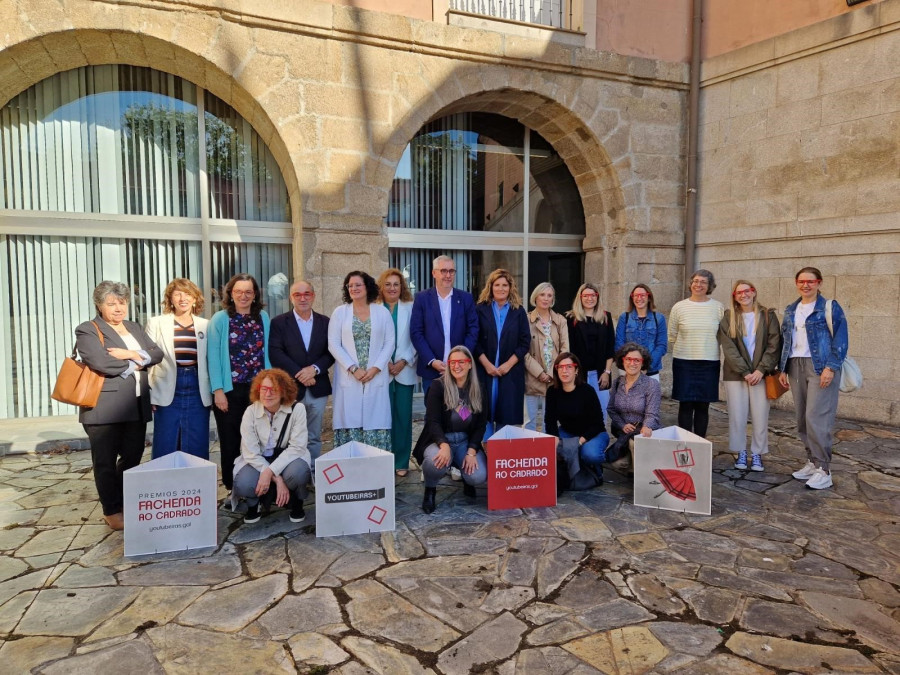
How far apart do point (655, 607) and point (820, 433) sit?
2622 mm

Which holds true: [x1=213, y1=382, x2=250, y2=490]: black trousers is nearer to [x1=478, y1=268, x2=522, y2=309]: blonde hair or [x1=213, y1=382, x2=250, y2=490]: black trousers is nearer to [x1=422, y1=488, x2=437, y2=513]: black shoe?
[x1=422, y1=488, x2=437, y2=513]: black shoe

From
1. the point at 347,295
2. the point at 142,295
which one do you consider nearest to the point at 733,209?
the point at 347,295

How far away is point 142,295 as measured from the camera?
22.0 feet

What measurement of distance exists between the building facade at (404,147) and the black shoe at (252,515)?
3.09m

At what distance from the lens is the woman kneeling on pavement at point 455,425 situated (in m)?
4.25

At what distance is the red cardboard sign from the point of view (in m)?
4.18

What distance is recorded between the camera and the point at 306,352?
15.0ft

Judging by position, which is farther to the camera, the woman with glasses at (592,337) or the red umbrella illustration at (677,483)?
the woman with glasses at (592,337)

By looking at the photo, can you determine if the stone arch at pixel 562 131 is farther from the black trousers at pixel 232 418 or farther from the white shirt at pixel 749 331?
the black trousers at pixel 232 418

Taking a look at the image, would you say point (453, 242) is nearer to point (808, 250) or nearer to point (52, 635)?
point (808, 250)

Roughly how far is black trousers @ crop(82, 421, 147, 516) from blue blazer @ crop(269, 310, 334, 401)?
1.03m

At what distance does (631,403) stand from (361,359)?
2116 millimetres

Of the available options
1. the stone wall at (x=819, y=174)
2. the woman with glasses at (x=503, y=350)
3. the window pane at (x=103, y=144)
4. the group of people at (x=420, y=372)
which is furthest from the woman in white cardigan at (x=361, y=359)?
the stone wall at (x=819, y=174)

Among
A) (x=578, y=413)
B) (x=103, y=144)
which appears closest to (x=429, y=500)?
(x=578, y=413)
